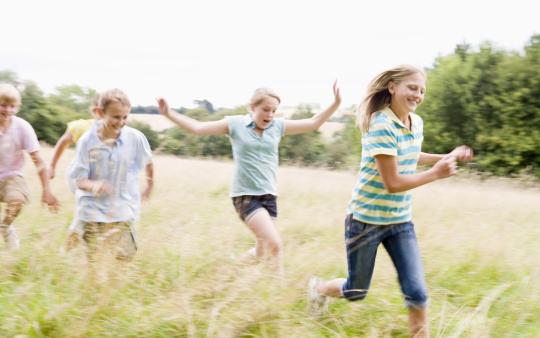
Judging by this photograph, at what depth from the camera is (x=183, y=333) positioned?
280 centimetres

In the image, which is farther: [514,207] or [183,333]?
[514,207]

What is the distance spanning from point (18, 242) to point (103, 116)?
1.29 m

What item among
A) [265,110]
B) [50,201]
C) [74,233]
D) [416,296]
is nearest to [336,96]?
[265,110]

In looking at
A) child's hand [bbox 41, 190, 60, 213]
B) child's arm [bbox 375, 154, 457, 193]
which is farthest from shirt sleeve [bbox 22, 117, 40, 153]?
child's arm [bbox 375, 154, 457, 193]

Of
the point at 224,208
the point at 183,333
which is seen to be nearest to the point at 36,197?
the point at 224,208

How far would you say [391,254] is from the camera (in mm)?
3027

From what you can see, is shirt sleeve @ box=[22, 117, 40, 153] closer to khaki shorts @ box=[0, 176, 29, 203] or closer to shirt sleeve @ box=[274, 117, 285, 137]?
khaki shorts @ box=[0, 176, 29, 203]

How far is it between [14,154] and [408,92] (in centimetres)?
329

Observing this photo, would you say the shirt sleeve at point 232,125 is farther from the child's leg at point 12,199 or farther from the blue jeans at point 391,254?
the child's leg at point 12,199

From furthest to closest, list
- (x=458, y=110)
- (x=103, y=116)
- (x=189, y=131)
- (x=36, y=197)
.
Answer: (x=458, y=110) < (x=36, y=197) < (x=189, y=131) < (x=103, y=116)

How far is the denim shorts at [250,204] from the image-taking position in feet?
13.1

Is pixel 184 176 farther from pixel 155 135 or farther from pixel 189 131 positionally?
pixel 189 131

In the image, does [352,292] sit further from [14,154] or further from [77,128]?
[77,128]

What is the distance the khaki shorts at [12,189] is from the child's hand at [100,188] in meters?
1.26
